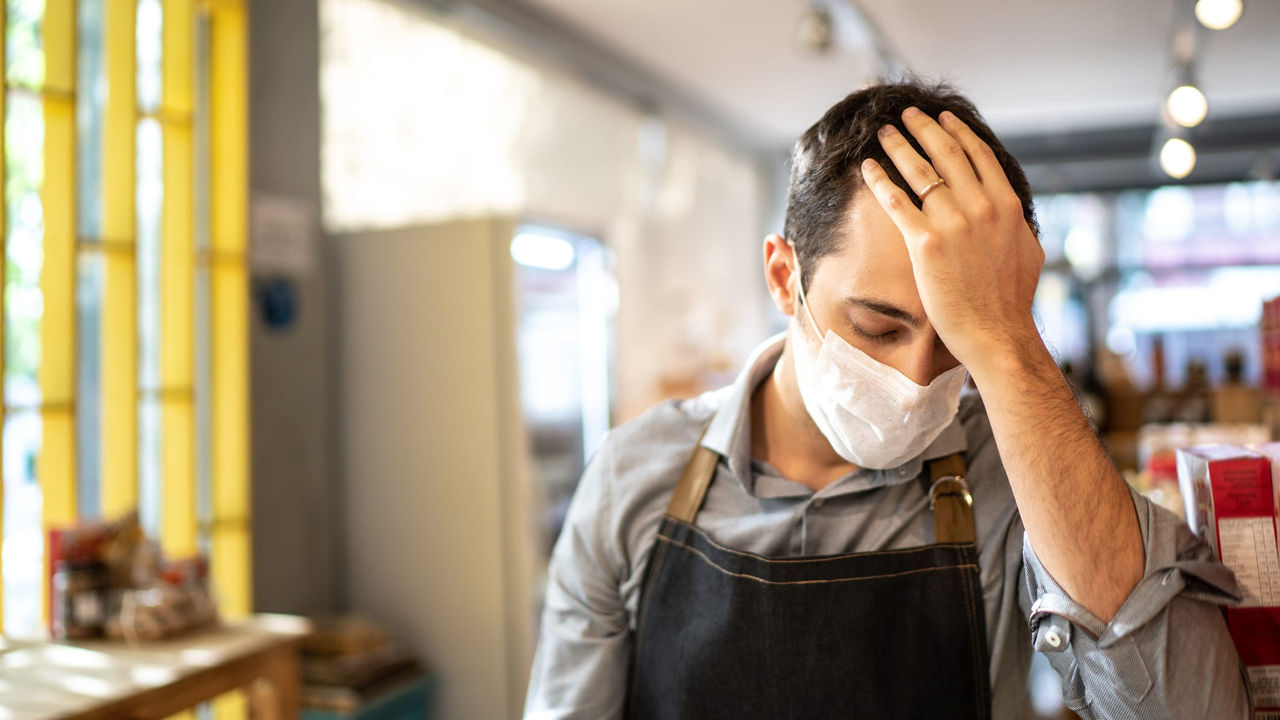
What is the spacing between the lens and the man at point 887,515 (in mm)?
1025

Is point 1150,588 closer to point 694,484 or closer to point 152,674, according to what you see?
point 694,484

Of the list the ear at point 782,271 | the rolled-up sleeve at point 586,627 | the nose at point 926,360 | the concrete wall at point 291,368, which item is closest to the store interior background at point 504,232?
the concrete wall at point 291,368

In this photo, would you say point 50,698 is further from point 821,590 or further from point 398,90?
point 398,90

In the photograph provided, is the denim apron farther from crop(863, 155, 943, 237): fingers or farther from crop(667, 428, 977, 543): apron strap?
crop(863, 155, 943, 237): fingers

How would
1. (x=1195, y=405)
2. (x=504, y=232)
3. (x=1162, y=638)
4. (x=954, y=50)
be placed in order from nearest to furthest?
1. (x=1162, y=638)
2. (x=504, y=232)
3. (x=1195, y=405)
4. (x=954, y=50)

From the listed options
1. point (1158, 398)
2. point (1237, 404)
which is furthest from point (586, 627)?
point (1158, 398)

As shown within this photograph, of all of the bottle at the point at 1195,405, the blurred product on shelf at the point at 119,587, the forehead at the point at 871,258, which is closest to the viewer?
the forehead at the point at 871,258

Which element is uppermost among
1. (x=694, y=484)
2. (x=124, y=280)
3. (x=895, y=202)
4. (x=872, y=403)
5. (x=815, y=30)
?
(x=815, y=30)

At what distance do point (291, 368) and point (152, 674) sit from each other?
1404 millimetres

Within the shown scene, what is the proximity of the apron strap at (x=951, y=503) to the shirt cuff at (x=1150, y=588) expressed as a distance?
0.17 meters

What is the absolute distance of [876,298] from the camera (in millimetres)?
1167

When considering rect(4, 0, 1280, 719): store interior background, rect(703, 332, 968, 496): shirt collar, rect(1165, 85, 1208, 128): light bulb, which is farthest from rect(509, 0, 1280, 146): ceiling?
rect(703, 332, 968, 496): shirt collar

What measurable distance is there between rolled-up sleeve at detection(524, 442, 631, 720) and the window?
1.42 m

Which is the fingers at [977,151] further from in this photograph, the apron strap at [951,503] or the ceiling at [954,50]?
the ceiling at [954,50]
